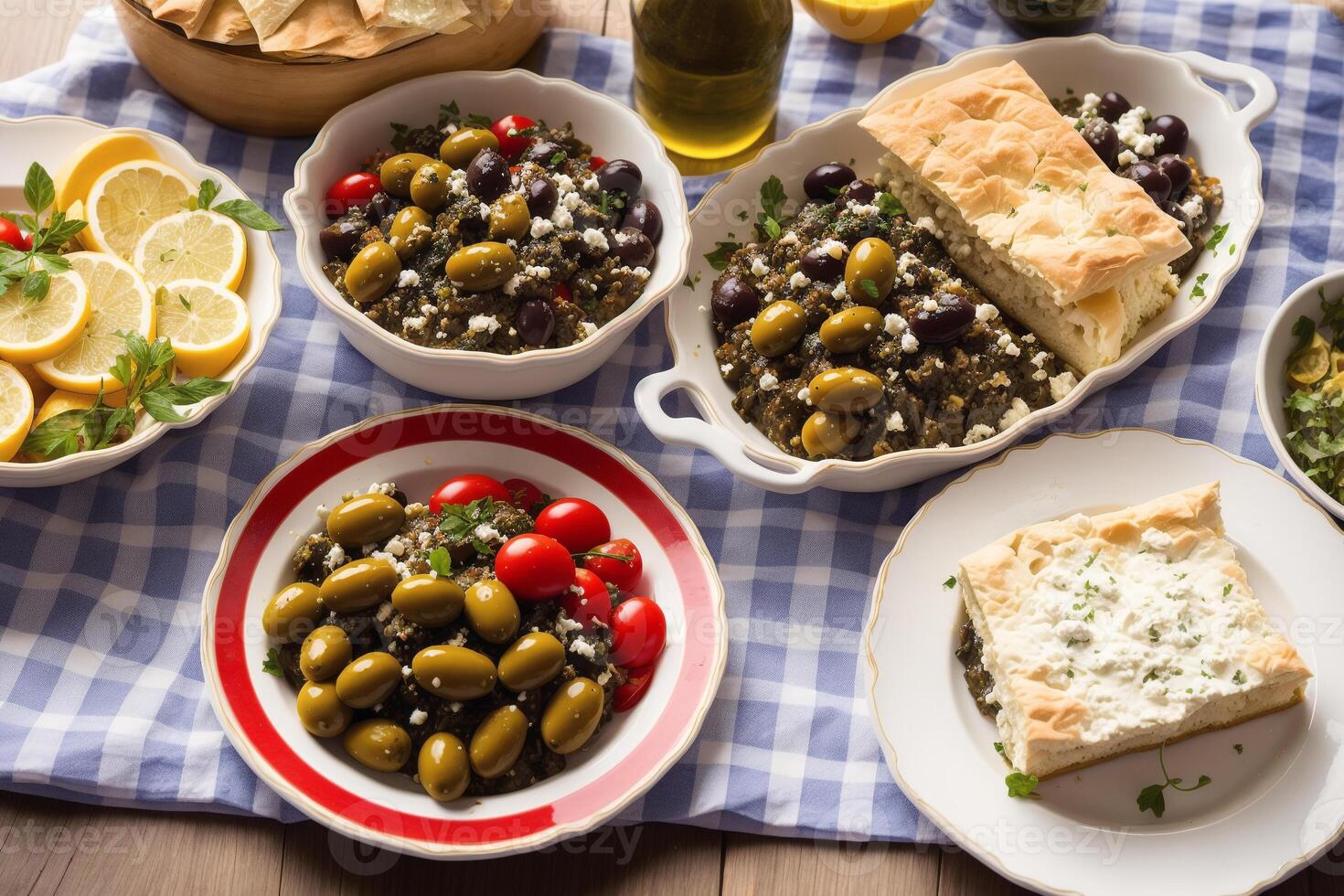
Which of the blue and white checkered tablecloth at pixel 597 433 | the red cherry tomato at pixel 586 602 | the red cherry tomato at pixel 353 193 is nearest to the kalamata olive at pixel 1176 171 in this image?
the blue and white checkered tablecloth at pixel 597 433

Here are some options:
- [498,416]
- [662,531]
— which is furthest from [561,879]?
[498,416]

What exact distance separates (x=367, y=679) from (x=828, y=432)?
118 cm

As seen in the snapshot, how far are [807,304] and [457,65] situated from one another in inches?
47.8

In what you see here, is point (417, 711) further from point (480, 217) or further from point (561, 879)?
point (480, 217)

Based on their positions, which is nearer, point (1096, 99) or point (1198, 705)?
point (1198, 705)

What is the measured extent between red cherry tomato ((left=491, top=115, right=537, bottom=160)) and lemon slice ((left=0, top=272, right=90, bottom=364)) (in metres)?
1.10

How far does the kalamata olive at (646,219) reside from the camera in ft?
9.92

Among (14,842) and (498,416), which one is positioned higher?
(498,416)

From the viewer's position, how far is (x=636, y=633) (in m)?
2.64

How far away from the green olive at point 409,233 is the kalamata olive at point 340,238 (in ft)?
0.34

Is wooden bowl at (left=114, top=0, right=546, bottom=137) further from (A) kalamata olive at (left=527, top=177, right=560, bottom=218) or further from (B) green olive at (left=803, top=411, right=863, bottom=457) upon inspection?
(B) green olive at (left=803, top=411, right=863, bottom=457)

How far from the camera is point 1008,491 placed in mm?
2883

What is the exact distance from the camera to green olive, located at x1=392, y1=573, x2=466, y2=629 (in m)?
2.51

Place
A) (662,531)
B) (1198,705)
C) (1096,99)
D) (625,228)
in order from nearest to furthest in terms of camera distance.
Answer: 1. (1198,705)
2. (662,531)
3. (625,228)
4. (1096,99)
